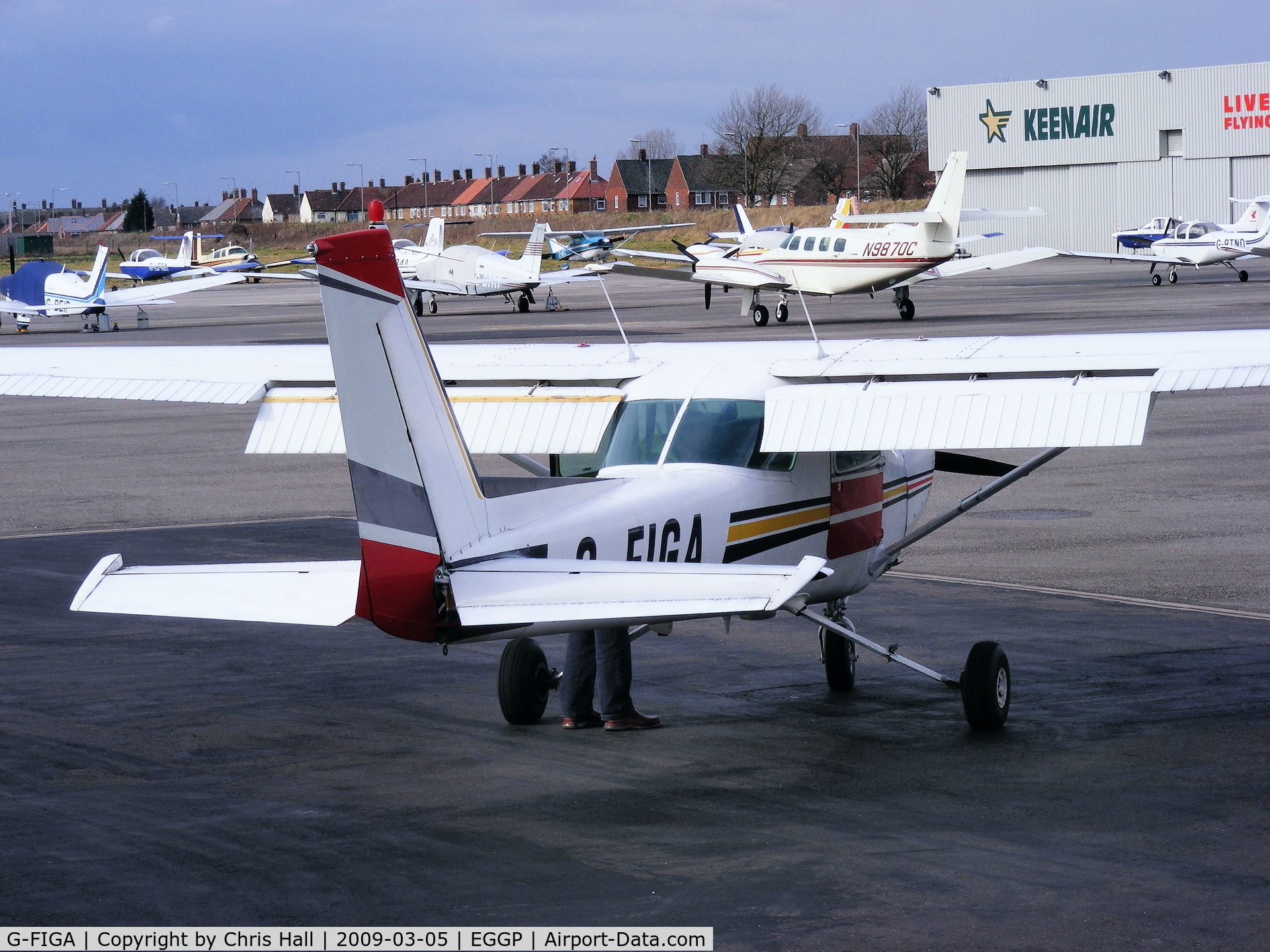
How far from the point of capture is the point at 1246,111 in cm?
7975

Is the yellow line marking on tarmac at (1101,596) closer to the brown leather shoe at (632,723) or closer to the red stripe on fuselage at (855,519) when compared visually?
the red stripe on fuselage at (855,519)

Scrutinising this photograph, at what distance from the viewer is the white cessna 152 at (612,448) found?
20.6 feet

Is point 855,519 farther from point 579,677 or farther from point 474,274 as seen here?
point 474,274

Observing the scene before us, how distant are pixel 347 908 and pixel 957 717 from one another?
4300 millimetres

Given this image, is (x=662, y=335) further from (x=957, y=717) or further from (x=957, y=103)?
(x=957, y=103)

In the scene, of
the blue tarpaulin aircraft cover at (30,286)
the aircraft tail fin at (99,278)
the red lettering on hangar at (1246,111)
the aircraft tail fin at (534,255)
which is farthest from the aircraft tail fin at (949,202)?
the red lettering on hangar at (1246,111)

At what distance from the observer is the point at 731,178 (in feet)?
435

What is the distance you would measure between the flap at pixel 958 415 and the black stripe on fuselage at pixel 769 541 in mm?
470

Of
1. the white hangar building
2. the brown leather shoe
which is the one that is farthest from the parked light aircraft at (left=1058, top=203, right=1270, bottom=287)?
the brown leather shoe

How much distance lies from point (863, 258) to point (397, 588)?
133 feet

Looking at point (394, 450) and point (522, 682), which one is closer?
point (394, 450)

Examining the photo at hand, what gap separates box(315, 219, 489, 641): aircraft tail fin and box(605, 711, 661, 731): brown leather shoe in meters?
2.39

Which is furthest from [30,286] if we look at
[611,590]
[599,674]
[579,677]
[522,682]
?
[611,590]

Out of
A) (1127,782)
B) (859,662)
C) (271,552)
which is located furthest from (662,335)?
(1127,782)
